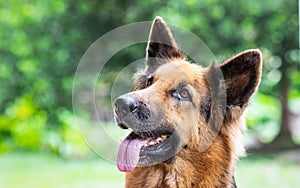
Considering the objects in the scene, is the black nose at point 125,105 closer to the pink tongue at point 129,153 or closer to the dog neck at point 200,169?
the pink tongue at point 129,153

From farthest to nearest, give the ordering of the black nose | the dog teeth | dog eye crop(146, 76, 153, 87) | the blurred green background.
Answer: the blurred green background
dog eye crop(146, 76, 153, 87)
the dog teeth
the black nose

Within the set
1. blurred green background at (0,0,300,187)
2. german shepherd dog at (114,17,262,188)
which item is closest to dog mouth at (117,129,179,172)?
german shepherd dog at (114,17,262,188)

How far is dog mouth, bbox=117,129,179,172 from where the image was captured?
5.65ft

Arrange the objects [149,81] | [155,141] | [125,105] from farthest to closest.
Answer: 1. [149,81]
2. [155,141]
3. [125,105]

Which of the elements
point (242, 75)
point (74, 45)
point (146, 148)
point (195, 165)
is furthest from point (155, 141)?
point (74, 45)

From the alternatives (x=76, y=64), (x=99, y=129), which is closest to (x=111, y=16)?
(x=76, y=64)

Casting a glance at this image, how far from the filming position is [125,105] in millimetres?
1636

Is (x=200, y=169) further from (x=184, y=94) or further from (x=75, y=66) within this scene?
(x=75, y=66)

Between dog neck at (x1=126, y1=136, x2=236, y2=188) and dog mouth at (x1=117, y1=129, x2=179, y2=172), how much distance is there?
4 centimetres

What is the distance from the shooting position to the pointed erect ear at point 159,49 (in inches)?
75.5

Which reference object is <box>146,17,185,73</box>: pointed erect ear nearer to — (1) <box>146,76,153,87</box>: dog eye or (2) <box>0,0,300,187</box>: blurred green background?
(1) <box>146,76,153,87</box>: dog eye

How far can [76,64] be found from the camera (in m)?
4.02

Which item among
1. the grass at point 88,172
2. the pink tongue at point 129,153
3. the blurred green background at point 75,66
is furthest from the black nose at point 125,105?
the blurred green background at point 75,66

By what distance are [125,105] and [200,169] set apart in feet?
1.06
